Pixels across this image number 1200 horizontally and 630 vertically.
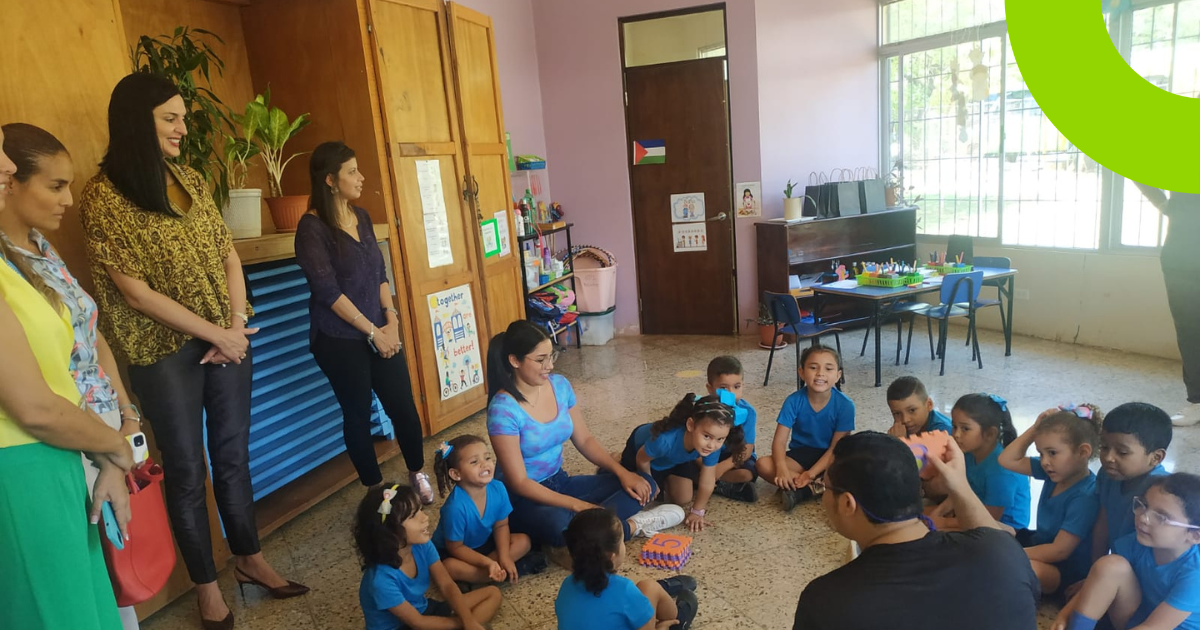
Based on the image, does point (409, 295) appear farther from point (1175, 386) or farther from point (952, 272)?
point (1175, 386)

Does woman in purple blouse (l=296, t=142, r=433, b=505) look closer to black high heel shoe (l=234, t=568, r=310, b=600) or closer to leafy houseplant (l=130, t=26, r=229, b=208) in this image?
leafy houseplant (l=130, t=26, r=229, b=208)

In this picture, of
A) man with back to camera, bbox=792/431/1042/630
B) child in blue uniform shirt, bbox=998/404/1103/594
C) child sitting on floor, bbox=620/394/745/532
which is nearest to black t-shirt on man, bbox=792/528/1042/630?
man with back to camera, bbox=792/431/1042/630

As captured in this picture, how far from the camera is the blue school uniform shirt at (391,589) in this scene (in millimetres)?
2004

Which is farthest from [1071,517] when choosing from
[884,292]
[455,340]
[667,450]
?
[455,340]

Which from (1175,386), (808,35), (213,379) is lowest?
(1175,386)

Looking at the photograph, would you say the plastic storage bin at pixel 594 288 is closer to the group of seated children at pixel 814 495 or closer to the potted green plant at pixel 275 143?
the potted green plant at pixel 275 143

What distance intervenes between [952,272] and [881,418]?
1538 millimetres

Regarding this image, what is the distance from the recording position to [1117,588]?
178 centimetres

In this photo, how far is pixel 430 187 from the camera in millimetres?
3818

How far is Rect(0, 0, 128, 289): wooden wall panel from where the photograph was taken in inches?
81.8

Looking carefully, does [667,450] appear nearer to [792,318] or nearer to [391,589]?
[391,589]

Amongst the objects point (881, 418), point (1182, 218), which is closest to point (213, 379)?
point (881, 418)

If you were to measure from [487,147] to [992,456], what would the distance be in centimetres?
318

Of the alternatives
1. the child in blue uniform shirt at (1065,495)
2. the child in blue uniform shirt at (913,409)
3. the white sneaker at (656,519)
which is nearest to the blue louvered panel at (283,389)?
the white sneaker at (656,519)
